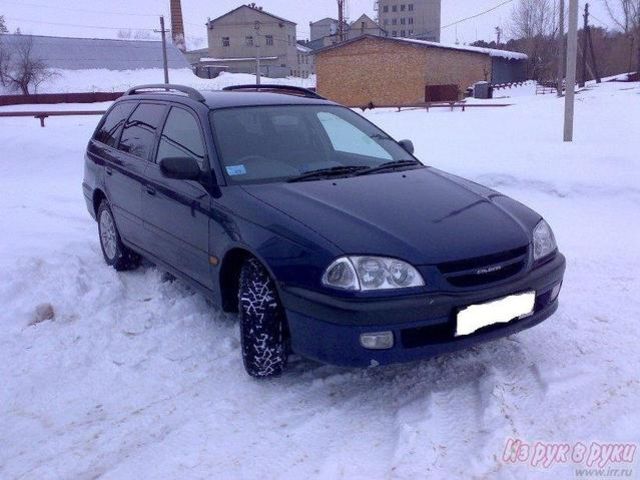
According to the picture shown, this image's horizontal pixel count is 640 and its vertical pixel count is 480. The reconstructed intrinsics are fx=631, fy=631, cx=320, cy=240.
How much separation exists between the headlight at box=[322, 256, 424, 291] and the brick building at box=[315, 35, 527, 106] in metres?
35.0

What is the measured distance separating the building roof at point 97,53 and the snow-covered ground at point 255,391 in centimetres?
5138

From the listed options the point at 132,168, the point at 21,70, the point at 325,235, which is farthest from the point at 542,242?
the point at 21,70

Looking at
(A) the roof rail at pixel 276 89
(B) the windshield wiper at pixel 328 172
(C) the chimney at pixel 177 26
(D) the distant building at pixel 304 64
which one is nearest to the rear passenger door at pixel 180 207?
(B) the windshield wiper at pixel 328 172

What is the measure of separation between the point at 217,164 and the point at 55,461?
183 centimetres

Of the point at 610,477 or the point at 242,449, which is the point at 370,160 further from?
the point at 610,477

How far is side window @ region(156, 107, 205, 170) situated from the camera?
4051mm

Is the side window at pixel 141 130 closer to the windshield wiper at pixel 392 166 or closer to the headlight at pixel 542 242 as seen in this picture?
the windshield wiper at pixel 392 166

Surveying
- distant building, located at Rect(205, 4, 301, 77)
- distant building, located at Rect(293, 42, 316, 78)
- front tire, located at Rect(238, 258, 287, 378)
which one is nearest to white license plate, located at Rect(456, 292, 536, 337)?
front tire, located at Rect(238, 258, 287, 378)

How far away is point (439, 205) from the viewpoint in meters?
3.41

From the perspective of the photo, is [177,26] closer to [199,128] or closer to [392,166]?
[199,128]

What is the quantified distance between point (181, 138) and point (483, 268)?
7.55 feet

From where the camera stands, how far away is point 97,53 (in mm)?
→ 53875

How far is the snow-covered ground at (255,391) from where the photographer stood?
2732mm

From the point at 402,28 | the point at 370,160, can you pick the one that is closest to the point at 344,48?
the point at 370,160
